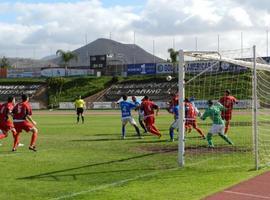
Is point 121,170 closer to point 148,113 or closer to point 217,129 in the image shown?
point 217,129

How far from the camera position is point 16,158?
15336mm

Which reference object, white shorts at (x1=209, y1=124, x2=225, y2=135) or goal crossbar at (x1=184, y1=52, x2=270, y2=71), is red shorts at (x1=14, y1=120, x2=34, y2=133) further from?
goal crossbar at (x1=184, y1=52, x2=270, y2=71)

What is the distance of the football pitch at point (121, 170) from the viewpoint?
10126 mm

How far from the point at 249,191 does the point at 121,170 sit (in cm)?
380

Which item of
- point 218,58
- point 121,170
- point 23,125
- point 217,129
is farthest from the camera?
point 217,129

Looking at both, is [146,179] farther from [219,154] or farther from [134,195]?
[219,154]

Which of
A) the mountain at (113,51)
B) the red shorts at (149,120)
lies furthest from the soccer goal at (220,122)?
the mountain at (113,51)

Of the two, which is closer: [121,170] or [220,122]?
[121,170]

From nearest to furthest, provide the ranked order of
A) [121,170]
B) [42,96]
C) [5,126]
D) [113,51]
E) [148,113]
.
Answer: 1. [121,170]
2. [5,126]
3. [148,113]
4. [42,96]
5. [113,51]

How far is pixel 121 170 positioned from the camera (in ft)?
42.1

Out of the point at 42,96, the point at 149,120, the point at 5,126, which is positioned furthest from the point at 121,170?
the point at 42,96

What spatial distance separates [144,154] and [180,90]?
11.3ft

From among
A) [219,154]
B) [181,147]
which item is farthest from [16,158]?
[219,154]

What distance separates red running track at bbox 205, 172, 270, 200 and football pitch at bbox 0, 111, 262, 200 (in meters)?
0.27
